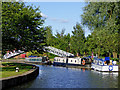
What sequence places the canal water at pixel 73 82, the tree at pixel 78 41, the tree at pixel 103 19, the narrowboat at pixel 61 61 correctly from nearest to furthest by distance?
the canal water at pixel 73 82 < the tree at pixel 103 19 < the narrowboat at pixel 61 61 < the tree at pixel 78 41

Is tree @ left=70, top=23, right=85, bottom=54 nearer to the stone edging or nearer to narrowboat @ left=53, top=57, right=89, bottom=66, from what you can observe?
narrowboat @ left=53, top=57, right=89, bottom=66

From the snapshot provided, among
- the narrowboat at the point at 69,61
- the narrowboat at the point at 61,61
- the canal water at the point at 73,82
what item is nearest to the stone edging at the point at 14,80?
the canal water at the point at 73,82

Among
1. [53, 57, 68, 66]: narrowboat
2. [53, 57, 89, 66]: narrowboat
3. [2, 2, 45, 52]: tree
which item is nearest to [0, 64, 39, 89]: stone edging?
[2, 2, 45, 52]: tree

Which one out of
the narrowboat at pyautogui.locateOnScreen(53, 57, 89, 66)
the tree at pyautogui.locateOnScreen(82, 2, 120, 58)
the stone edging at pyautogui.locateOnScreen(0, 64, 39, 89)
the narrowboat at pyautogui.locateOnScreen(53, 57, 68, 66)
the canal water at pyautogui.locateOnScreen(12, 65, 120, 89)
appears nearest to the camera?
the stone edging at pyautogui.locateOnScreen(0, 64, 39, 89)

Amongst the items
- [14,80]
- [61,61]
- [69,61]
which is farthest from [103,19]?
[14,80]

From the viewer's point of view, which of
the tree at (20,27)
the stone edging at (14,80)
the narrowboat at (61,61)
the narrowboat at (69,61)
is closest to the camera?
the stone edging at (14,80)

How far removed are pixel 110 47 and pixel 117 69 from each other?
47.8ft

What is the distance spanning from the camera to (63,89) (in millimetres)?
24328

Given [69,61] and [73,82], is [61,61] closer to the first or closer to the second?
[69,61]

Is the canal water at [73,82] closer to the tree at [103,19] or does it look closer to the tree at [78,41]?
the tree at [103,19]

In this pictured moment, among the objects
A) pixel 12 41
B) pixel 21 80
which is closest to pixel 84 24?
pixel 12 41

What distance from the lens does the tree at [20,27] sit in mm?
38750

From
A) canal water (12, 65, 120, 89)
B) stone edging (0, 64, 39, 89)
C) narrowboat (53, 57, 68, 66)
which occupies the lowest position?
canal water (12, 65, 120, 89)

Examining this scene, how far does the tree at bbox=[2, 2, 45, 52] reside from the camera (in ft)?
127
